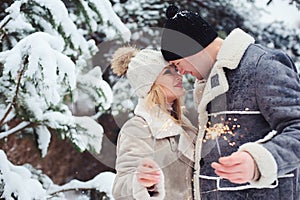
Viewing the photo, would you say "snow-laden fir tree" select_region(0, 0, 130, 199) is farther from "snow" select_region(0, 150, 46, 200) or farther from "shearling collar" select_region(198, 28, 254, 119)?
"shearling collar" select_region(198, 28, 254, 119)

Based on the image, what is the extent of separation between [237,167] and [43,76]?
2.26 ft

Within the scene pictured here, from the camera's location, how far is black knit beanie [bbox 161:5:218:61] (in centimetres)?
117

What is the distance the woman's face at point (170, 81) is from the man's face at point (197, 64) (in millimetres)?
34

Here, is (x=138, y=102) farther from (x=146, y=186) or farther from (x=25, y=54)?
(x=25, y=54)

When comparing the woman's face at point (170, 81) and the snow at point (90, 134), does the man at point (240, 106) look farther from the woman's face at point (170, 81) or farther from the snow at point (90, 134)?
the snow at point (90, 134)

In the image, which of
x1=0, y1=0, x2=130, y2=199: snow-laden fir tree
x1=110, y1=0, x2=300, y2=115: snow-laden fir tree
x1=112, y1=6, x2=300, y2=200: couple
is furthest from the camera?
x1=110, y1=0, x2=300, y2=115: snow-laden fir tree

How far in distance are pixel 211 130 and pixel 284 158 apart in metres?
0.22

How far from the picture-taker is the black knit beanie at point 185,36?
1.17 m

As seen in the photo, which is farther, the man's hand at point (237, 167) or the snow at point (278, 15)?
the snow at point (278, 15)

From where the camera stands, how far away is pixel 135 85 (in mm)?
1265

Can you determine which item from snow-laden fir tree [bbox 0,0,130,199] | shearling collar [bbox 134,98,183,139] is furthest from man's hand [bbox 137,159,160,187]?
snow-laden fir tree [bbox 0,0,130,199]

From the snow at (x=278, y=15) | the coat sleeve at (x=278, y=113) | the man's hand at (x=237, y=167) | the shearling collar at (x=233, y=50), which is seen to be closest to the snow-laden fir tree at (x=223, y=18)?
the snow at (x=278, y=15)

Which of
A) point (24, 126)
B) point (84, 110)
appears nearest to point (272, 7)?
point (84, 110)

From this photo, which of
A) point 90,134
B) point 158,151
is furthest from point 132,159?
point 90,134
